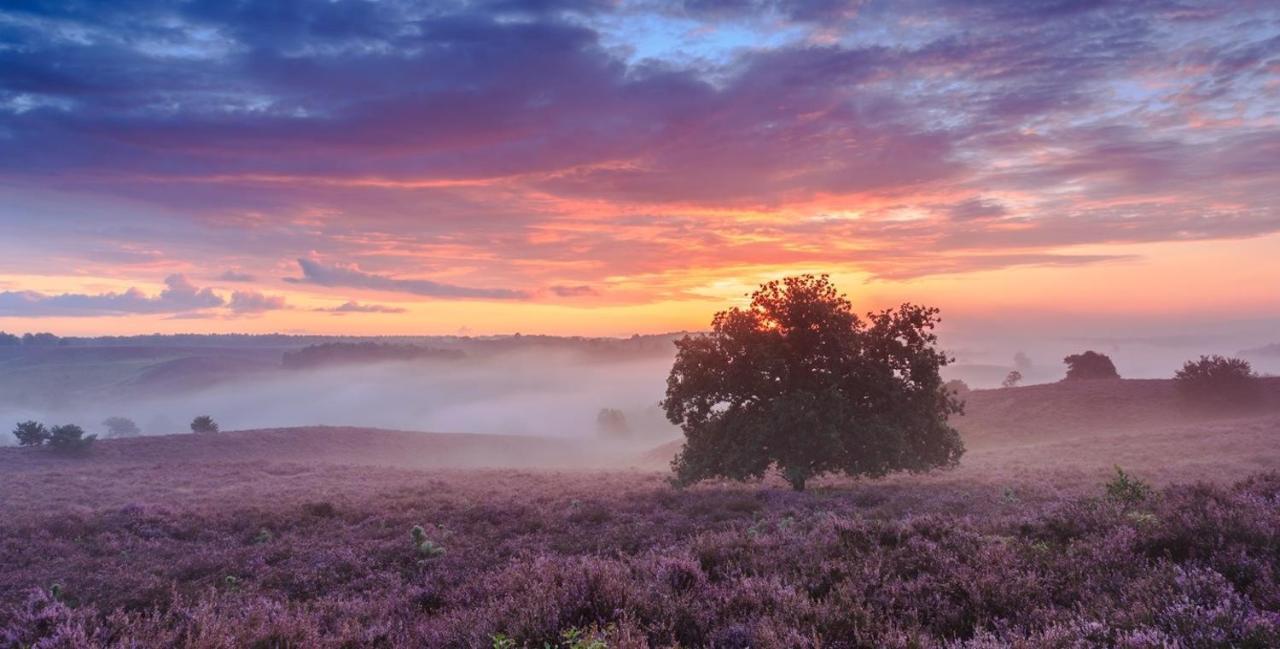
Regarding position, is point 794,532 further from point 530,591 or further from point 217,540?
point 217,540

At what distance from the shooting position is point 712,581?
7.24 metres

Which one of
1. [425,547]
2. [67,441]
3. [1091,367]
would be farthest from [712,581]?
[1091,367]

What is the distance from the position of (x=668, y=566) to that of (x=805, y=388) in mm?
16405

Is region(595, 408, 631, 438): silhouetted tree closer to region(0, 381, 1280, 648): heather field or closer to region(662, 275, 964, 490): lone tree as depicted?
region(0, 381, 1280, 648): heather field

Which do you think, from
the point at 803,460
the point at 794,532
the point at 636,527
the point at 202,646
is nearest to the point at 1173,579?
the point at 794,532

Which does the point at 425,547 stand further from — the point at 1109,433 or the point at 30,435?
the point at 30,435

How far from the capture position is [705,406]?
23.6 m

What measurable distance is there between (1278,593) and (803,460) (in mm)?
17136

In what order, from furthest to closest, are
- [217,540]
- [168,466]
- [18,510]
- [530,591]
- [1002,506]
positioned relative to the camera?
[168,466] < [18,510] < [217,540] < [1002,506] < [530,591]

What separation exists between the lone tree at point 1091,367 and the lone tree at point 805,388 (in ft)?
175

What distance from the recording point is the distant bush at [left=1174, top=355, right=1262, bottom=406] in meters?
48.2

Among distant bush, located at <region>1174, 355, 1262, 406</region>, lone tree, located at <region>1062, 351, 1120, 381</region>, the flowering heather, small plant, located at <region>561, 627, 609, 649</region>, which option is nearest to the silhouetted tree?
lone tree, located at <region>1062, 351, 1120, 381</region>

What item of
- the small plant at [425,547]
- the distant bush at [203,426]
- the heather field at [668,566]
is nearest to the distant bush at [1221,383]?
the heather field at [668,566]

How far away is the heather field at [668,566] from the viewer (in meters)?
5.28
